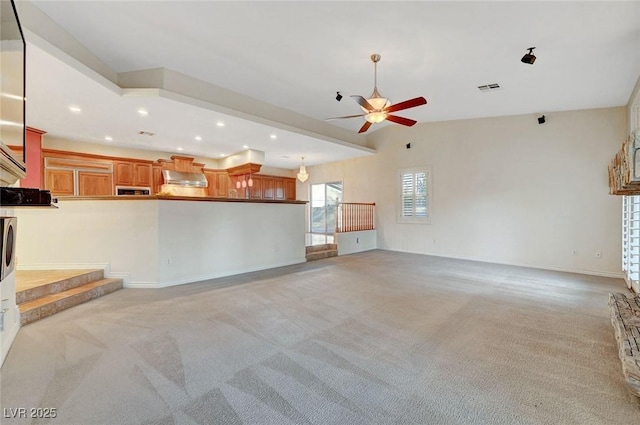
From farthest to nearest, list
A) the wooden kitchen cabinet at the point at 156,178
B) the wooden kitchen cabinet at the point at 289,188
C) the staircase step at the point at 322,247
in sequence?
the wooden kitchen cabinet at the point at 289,188 → the wooden kitchen cabinet at the point at 156,178 → the staircase step at the point at 322,247

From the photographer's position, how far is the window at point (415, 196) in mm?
7738

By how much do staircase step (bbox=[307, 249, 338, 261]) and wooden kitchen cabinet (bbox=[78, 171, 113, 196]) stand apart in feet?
17.8

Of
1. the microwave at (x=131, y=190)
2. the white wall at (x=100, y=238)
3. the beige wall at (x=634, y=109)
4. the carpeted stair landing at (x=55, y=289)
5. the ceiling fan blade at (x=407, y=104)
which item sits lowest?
the carpeted stair landing at (x=55, y=289)

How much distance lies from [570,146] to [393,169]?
406 centimetres

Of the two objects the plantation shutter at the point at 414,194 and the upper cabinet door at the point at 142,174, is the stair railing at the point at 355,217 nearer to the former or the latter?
the plantation shutter at the point at 414,194

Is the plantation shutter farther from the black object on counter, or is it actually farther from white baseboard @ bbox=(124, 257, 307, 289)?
the black object on counter

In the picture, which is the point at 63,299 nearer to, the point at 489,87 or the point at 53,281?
the point at 53,281

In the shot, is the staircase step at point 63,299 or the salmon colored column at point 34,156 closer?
the staircase step at point 63,299

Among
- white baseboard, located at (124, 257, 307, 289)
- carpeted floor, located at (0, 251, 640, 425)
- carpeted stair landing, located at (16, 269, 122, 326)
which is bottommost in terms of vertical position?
carpeted floor, located at (0, 251, 640, 425)

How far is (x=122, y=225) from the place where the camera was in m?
4.39

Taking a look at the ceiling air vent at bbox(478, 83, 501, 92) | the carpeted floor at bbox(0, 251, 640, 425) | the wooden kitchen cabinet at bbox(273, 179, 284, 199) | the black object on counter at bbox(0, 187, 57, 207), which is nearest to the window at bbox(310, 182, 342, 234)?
the wooden kitchen cabinet at bbox(273, 179, 284, 199)

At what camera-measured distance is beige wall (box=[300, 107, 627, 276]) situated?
5.37 meters

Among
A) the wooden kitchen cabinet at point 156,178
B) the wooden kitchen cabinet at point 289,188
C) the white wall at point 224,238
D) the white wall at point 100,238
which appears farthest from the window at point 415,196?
the wooden kitchen cabinet at point 156,178

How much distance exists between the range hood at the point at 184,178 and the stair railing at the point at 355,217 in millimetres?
4217
